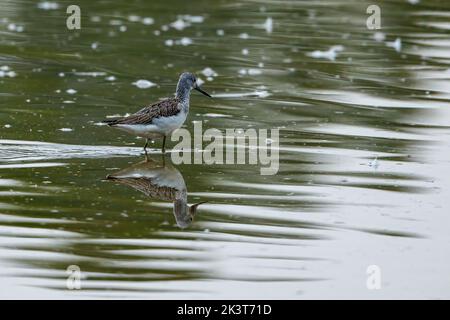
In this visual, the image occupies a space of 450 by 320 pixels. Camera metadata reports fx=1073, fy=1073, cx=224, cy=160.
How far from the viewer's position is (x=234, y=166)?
37.5 feet

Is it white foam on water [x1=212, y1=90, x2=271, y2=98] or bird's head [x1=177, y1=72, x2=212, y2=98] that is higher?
white foam on water [x1=212, y1=90, x2=271, y2=98]

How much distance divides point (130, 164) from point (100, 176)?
2.22ft

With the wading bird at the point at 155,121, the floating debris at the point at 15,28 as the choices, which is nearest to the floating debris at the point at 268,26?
the floating debris at the point at 15,28

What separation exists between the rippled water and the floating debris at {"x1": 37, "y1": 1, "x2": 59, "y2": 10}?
2.40ft

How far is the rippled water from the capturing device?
8039mm

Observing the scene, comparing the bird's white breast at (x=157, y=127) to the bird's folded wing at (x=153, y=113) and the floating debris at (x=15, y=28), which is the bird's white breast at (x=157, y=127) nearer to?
the bird's folded wing at (x=153, y=113)

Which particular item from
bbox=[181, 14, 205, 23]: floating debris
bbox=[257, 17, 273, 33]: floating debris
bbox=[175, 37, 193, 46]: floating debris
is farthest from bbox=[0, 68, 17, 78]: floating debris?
bbox=[257, 17, 273, 33]: floating debris

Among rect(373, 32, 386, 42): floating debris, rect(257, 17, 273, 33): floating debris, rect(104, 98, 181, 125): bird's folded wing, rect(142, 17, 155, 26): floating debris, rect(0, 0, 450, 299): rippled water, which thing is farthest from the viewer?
rect(257, 17, 273, 33): floating debris

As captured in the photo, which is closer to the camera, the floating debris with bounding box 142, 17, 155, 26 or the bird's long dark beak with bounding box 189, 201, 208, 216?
the bird's long dark beak with bounding box 189, 201, 208, 216

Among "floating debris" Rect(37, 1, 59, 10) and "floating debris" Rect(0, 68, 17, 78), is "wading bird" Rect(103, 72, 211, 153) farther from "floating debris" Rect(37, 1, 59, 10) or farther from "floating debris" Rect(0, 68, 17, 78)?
"floating debris" Rect(37, 1, 59, 10)

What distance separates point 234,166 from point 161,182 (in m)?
1.03

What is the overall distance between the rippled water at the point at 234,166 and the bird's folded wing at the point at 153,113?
37cm
